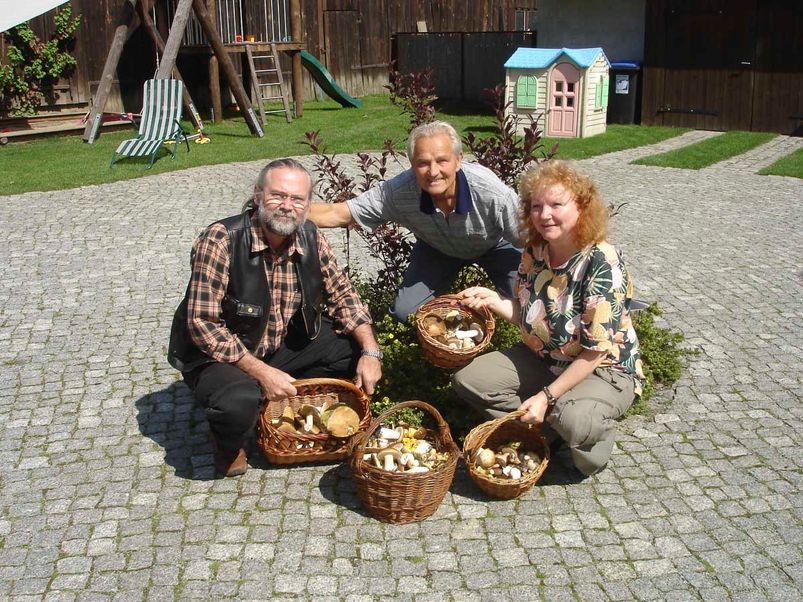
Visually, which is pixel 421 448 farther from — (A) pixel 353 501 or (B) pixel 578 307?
(B) pixel 578 307

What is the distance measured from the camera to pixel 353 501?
4402mm

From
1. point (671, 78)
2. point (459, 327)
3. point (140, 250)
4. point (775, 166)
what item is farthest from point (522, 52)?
point (459, 327)

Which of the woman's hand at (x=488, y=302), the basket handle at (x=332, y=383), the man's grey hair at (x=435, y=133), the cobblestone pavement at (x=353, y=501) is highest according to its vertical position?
the man's grey hair at (x=435, y=133)

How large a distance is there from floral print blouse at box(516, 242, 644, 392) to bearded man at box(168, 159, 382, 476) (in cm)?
87

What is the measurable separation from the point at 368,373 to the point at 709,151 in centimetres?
1132

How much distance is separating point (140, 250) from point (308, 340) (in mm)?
4701

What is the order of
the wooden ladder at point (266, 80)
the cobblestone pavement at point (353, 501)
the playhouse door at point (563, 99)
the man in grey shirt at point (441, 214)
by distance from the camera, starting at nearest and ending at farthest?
the cobblestone pavement at point (353, 501)
the man in grey shirt at point (441, 214)
the playhouse door at point (563, 99)
the wooden ladder at point (266, 80)

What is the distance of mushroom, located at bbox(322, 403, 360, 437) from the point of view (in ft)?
14.7

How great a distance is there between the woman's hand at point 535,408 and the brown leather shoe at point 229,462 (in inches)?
55.5

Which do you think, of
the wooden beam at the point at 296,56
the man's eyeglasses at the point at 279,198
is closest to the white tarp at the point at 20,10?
the wooden beam at the point at 296,56

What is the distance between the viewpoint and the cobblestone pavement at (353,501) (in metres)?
3.78

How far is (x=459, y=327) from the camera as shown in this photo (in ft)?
16.3

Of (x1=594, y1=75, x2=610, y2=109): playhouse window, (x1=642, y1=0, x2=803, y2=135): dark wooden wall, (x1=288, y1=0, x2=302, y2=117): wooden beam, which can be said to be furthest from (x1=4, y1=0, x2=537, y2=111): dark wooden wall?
(x1=642, y1=0, x2=803, y2=135): dark wooden wall

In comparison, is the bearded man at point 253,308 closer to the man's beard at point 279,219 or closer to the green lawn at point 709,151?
the man's beard at point 279,219
